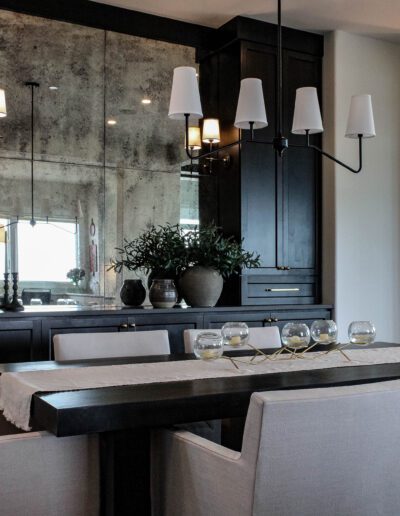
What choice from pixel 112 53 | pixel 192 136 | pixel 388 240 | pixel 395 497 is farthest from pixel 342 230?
pixel 395 497

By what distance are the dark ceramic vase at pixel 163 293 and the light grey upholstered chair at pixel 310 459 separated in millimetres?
2181

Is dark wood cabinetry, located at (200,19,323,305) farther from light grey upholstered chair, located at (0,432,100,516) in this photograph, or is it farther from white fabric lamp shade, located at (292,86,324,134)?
light grey upholstered chair, located at (0,432,100,516)

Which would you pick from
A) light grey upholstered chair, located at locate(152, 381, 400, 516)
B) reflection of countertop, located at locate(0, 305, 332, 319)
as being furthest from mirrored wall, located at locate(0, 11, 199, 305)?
light grey upholstered chair, located at locate(152, 381, 400, 516)

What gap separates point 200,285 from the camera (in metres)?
3.99

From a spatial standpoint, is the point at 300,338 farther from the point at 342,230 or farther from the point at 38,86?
the point at 38,86

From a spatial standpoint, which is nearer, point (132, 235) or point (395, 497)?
point (395, 497)

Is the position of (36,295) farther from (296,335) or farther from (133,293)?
(296,335)

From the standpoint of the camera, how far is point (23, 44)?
4.39 m

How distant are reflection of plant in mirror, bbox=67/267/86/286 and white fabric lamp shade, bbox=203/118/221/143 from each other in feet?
3.94

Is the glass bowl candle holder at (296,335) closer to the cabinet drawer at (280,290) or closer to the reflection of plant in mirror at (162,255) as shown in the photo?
the reflection of plant in mirror at (162,255)

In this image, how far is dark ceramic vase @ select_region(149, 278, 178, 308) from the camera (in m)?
3.91

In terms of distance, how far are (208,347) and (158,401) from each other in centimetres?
62

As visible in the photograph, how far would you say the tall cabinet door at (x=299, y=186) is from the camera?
4680 millimetres

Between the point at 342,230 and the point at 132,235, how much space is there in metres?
1.44
